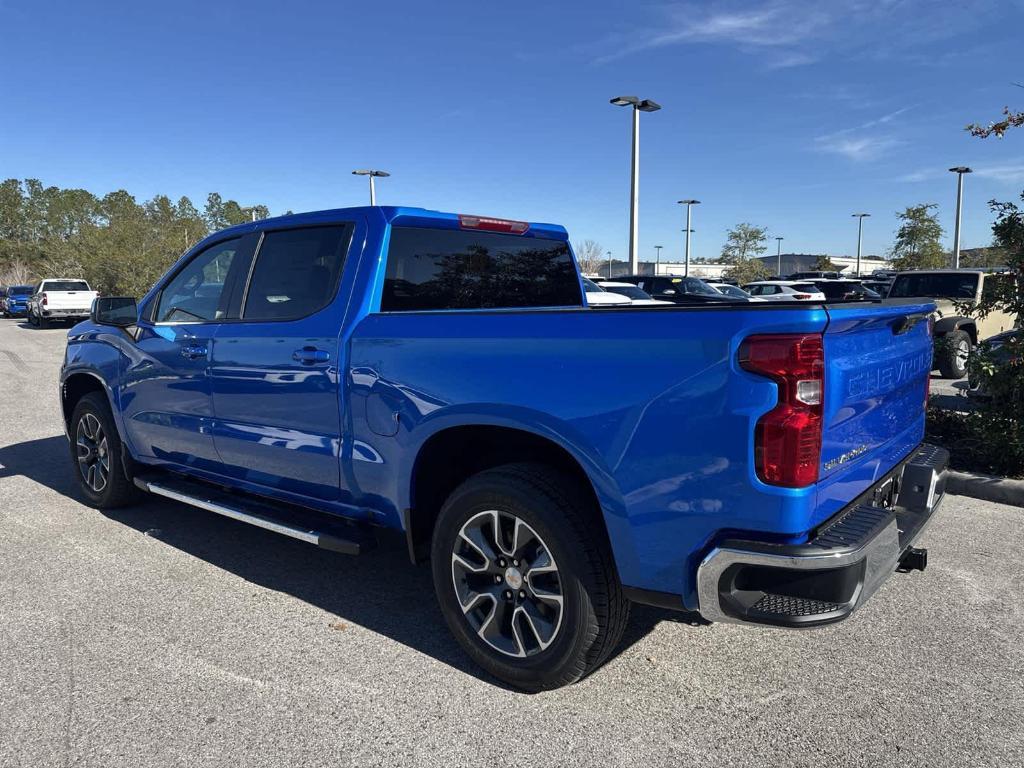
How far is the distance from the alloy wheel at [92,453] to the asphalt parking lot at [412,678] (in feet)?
3.00

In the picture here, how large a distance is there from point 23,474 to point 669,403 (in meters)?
6.35

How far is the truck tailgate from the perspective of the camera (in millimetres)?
2363

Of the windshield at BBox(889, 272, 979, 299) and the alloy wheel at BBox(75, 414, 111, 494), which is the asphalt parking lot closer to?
the alloy wheel at BBox(75, 414, 111, 494)

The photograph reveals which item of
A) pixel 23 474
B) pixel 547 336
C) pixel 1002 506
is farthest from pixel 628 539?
pixel 23 474

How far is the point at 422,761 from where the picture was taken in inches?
99.0

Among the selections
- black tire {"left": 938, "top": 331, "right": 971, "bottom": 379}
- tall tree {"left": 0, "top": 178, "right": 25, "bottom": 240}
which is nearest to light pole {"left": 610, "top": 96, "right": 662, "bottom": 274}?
black tire {"left": 938, "top": 331, "right": 971, "bottom": 379}

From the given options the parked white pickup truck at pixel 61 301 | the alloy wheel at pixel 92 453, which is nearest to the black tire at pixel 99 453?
the alloy wheel at pixel 92 453

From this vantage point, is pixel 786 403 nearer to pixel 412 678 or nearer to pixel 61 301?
pixel 412 678

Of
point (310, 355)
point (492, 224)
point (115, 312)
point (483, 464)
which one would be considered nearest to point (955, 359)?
point (492, 224)

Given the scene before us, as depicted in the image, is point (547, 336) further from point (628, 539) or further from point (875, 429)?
point (875, 429)

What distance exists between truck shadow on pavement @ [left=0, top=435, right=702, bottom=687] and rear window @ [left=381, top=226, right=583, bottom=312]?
1519 mm

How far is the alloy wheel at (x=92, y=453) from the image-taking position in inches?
208

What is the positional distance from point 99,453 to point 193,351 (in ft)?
5.70

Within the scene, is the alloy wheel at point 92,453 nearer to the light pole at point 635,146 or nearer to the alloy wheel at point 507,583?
the alloy wheel at point 507,583
